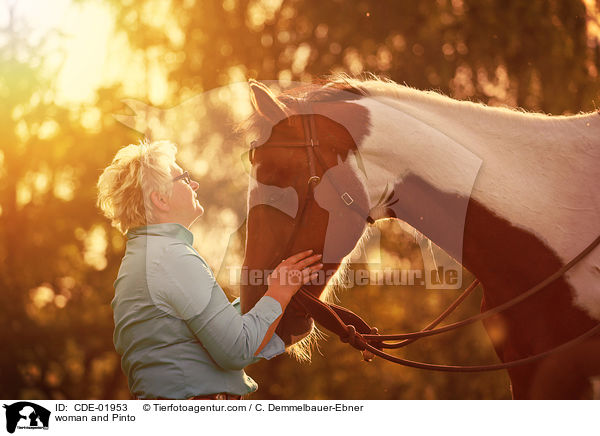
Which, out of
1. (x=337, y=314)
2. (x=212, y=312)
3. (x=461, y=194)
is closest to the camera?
(x=212, y=312)

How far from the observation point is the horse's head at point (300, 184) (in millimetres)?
2367

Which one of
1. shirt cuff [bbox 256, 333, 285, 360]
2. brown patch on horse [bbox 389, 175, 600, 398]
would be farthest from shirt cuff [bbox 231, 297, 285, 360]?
brown patch on horse [bbox 389, 175, 600, 398]

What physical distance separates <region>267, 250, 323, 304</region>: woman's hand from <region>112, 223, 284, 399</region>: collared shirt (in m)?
0.05

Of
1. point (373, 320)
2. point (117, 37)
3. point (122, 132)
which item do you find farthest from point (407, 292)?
point (117, 37)

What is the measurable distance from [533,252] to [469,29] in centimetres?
602

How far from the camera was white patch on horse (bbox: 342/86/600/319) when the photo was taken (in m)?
2.28

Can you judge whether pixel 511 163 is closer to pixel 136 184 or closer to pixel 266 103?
pixel 266 103

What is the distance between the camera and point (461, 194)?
235 centimetres

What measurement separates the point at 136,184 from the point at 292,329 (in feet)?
2.90

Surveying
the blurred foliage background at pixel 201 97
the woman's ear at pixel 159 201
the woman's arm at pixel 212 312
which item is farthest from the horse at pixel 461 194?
the blurred foliage background at pixel 201 97

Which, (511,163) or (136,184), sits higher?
(511,163)
